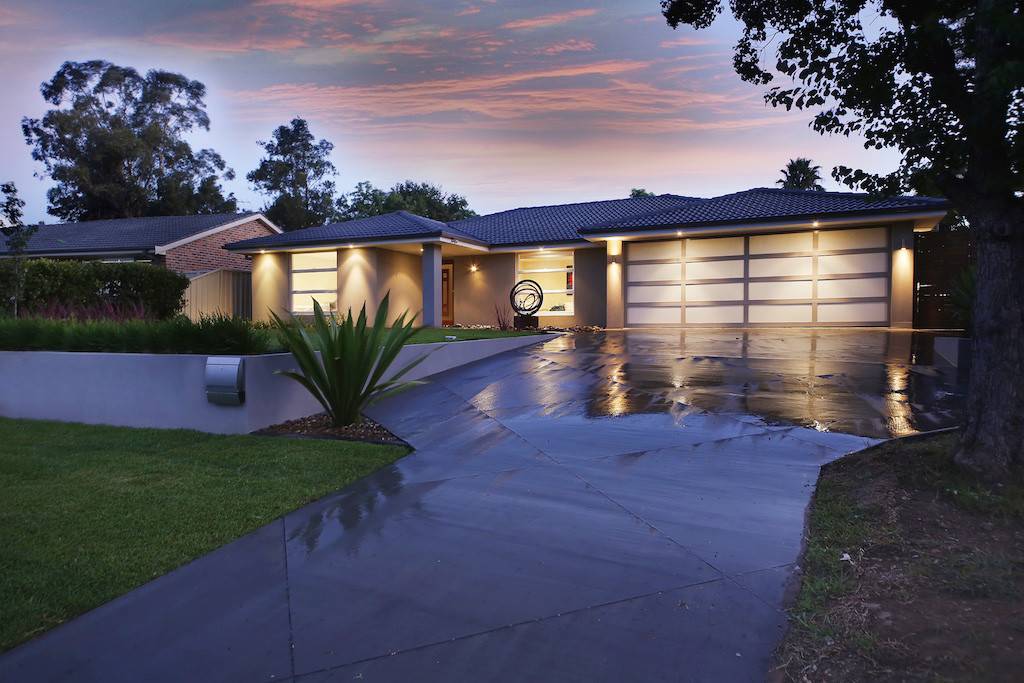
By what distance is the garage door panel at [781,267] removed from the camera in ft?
58.2

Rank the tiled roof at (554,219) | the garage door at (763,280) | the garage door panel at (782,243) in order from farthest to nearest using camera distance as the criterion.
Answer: the tiled roof at (554,219) → the garage door panel at (782,243) → the garage door at (763,280)

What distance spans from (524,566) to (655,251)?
16712 mm

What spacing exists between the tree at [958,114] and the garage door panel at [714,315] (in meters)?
13.7

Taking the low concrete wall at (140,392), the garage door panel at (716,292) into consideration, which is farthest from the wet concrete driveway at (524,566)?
the garage door panel at (716,292)

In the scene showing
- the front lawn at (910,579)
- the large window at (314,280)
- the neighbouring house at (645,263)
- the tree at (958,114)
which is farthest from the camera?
the large window at (314,280)

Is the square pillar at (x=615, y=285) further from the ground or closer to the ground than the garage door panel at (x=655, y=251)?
closer to the ground

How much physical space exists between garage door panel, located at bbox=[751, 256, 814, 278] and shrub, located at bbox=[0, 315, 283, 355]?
1341 centimetres

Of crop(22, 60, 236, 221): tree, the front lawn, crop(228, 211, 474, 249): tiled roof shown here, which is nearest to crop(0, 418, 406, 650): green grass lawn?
the front lawn

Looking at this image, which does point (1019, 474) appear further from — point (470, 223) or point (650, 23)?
point (470, 223)

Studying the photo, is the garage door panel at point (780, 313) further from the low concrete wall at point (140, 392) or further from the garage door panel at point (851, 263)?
the low concrete wall at point (140, 392)

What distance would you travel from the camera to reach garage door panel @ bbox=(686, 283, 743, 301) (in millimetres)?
18484

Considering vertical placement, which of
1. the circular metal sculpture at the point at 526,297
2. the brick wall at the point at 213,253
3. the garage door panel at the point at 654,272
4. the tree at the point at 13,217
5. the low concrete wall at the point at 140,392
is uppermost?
the brick wall at the point at 213,253

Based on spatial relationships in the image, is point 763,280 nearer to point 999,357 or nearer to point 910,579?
point 999,357

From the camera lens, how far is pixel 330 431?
7.14m
